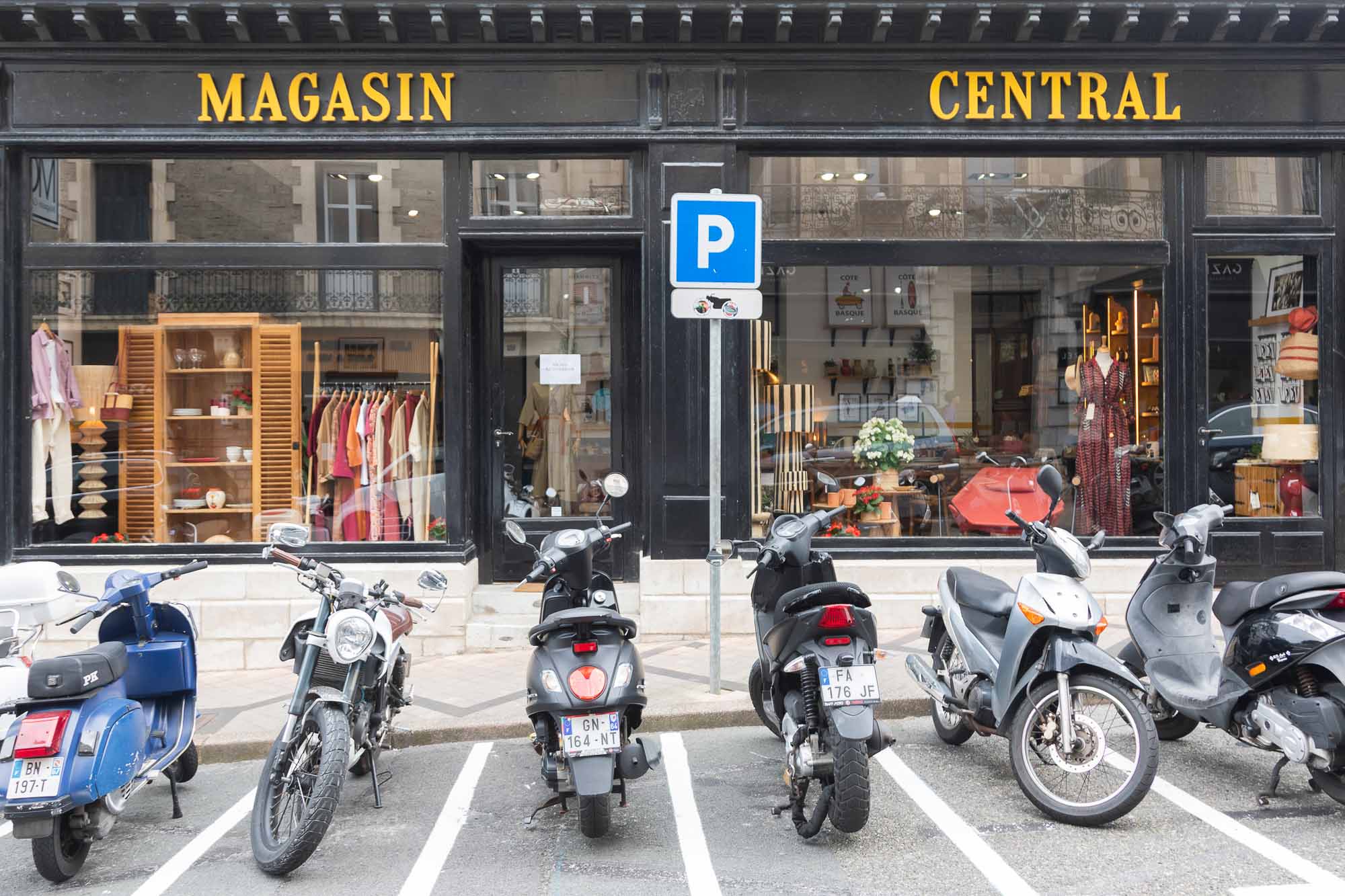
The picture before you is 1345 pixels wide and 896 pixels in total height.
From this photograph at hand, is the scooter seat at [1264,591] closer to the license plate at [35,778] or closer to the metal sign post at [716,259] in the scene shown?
the metal sign post at [716,259]

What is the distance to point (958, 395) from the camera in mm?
8883

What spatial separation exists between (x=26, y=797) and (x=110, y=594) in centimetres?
113

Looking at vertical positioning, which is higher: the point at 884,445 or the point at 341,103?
the point at 341,103

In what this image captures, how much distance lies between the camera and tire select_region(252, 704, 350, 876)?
13.6ft

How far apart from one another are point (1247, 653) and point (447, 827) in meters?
3.87

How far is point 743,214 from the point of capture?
641 cm

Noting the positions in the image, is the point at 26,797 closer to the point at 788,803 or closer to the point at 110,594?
the point at 110,594

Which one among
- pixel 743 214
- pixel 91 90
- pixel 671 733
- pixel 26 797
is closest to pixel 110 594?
pixel 26 797

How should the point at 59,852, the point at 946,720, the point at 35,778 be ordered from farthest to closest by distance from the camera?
the point at 946,720, the point at 59,852, the point at 35,778

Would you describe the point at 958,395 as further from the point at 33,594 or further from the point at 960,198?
the point at 33,594

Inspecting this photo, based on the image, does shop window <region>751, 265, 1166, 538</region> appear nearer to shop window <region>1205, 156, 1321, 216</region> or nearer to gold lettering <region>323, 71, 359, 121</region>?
shop window <region>1205, 156, 1321, 216</region>

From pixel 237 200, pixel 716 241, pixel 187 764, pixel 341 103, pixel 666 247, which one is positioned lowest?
pixel 187 764

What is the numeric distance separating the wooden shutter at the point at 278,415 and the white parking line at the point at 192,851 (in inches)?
Result: 144

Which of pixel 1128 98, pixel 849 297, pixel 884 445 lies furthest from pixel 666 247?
pixel 1128 98
